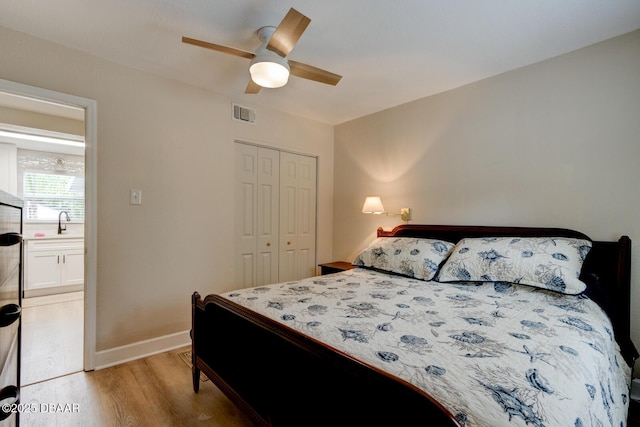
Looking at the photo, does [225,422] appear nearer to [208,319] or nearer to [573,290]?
[208,319]

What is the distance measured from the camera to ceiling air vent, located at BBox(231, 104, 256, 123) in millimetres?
3164

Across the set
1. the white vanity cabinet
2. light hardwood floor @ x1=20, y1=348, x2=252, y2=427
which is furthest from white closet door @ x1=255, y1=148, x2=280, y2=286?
the white vanity cabinet

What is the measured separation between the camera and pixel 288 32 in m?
1.70

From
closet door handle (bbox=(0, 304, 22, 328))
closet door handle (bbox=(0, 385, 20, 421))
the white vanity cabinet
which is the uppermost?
closet door handle (bbox=(0, 304, 22, 328))

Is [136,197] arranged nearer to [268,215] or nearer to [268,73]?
[268,215]

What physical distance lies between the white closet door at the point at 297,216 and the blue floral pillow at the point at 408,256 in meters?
1.08

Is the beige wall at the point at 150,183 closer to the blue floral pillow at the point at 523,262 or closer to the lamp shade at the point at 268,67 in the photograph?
the lamp shade at the point at 268,67

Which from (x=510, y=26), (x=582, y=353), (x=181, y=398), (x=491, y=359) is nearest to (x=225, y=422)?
(x=181, y=398)

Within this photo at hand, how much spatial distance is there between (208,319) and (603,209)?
280cm

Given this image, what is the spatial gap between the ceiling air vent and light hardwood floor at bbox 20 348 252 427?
2373 mm

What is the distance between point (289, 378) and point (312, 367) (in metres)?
0.18

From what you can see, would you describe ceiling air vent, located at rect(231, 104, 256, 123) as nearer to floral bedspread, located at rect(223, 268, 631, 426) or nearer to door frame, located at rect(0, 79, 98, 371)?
door frame, located at rect(0, 79, 98, 371)

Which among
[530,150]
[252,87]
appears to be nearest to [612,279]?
[530,150]

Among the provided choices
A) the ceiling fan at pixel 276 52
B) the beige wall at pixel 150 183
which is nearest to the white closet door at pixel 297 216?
the beige wall at pixel 150 183
